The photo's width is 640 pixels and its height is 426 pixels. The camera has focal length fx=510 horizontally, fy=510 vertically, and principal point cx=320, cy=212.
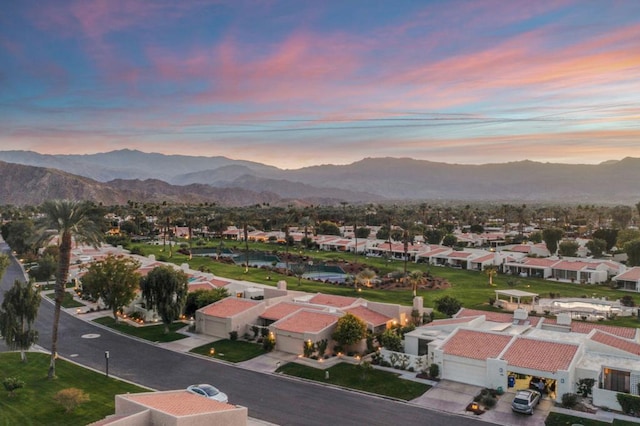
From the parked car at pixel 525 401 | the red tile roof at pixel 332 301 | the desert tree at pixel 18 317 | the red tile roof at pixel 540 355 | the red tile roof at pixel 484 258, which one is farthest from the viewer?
the red tile roof at pixel 484 258

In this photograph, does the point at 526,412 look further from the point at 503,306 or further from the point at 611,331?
the point at 503,306

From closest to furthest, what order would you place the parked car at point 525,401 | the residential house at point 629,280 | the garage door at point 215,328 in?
the parked car at point 525,401, the garage door at point 215,328, the residential house at point 629,280

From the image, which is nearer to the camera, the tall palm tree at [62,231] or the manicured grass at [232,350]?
the tall palm tree at [62,231]

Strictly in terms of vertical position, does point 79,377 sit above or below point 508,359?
below

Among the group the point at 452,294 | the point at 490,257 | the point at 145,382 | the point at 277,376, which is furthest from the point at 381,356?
the point at 490,257

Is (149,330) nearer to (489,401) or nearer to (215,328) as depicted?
(215,328)

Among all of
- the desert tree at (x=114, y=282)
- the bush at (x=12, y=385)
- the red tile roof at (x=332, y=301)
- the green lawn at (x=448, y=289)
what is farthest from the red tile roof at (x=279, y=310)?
the bush at (x=12, y=385)

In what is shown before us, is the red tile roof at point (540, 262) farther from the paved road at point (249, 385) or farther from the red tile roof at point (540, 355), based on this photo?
the paved road at point (249, 385)

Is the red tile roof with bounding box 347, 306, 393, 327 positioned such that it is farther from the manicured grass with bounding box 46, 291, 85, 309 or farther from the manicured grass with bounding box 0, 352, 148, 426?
the manicured grass with bounding box 46, 291, 85, 309
